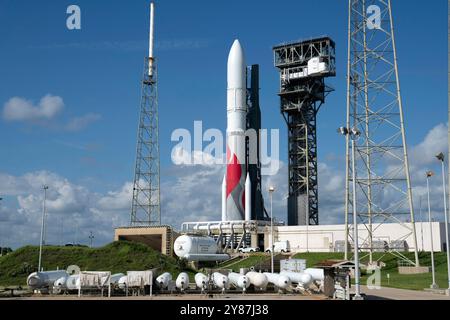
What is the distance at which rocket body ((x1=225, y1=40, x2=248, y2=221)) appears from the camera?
94.9m

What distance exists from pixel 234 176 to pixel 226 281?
52159 millimetres

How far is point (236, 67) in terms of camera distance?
98375 millimetres

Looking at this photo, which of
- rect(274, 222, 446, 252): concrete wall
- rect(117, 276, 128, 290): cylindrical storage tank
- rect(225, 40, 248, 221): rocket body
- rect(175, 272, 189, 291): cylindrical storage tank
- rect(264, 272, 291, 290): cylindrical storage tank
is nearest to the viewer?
rect(264, 272, 291, 290): cylindrical storage tank

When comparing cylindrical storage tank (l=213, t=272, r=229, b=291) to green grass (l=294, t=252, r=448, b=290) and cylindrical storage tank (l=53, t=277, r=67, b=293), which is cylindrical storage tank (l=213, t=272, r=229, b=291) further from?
green grass (l=294, t=252, r=448, b=290)

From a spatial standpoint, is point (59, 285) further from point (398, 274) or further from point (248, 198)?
point (248, 198)

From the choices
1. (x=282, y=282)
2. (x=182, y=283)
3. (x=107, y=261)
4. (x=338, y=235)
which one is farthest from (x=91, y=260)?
(x=338, y=235)

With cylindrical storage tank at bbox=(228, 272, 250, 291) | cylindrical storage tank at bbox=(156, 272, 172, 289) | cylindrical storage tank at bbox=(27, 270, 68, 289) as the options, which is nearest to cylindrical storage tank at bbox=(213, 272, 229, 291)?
cylindrical storage tank at bbox=(228, 272, 250, 291)

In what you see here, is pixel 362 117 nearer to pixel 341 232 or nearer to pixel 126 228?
pixel 341 232

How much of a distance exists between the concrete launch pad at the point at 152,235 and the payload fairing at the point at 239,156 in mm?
16244

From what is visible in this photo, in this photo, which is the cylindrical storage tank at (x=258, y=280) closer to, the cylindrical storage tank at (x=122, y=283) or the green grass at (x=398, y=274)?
the cylindrical storage tank at (x=122, y=283)

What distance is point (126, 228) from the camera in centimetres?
8238

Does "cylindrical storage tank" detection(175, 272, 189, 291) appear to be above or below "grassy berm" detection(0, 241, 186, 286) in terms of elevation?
below

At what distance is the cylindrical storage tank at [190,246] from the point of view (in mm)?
77438

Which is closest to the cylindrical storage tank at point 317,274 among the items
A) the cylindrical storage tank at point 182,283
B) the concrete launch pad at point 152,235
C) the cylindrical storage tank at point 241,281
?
the cylindrical storage tank at point 241,281
